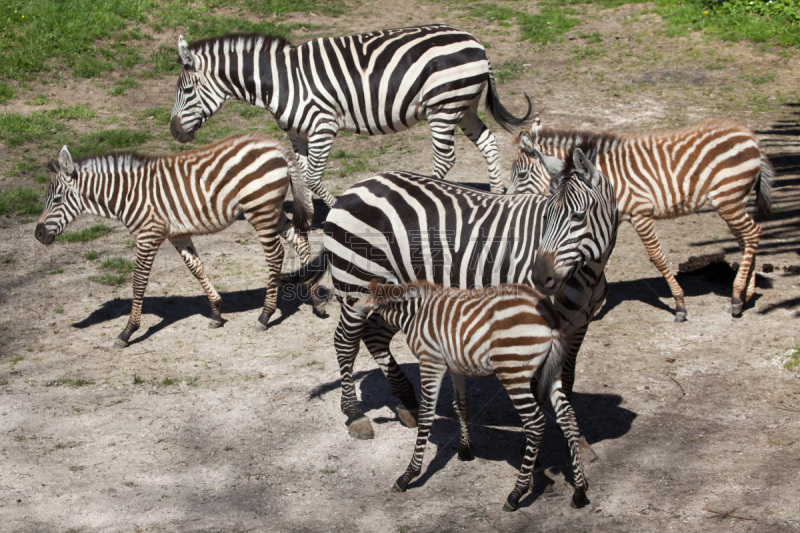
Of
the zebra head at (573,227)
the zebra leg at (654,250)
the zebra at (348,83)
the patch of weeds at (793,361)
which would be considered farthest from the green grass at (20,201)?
the patch of weeds at (793,361)

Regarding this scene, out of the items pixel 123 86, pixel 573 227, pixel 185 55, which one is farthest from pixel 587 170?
pixel 123 86

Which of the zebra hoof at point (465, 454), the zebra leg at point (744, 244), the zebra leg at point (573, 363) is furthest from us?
the zebra leg at point (744, 244)

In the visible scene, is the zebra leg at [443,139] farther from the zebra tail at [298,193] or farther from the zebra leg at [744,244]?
the zebra leg at [744,244]

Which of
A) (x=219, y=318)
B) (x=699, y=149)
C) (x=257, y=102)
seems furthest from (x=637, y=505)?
(x=257, y=102)

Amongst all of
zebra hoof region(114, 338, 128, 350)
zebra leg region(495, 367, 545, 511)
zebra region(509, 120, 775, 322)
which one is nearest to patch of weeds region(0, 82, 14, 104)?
zebra hoof region(114, 338, 128, 350)

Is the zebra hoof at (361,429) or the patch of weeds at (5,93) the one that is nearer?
the zebra hoof at (361,429)

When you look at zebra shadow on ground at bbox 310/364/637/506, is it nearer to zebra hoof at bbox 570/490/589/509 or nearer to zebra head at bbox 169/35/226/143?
zebra hoof at bbox 570/490/589/509

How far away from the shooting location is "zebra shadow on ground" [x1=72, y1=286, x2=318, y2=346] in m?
8.94

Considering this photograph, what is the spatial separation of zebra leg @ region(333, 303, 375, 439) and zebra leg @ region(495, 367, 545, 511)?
5.03ft

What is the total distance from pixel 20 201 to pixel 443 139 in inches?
259

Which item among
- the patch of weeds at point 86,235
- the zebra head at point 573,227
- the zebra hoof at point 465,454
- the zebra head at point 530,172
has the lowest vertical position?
the patch of weeds at point 86,235

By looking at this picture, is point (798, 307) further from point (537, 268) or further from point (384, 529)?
point (384, 529)

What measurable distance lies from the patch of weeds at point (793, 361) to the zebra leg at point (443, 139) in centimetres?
482

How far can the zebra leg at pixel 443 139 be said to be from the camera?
10.2m
